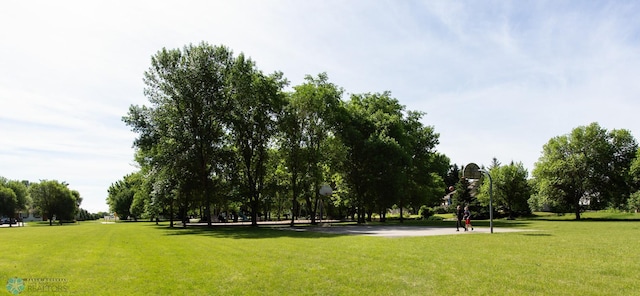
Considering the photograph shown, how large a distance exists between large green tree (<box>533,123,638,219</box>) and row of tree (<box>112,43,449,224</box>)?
2237 centimetres

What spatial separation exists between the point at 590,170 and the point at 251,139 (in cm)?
4412

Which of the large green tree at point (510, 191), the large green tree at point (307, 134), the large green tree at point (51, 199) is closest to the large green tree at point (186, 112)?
the large green tree at point (307, 134)

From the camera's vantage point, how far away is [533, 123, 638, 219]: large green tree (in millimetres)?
53438

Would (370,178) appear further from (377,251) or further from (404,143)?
(377,251)

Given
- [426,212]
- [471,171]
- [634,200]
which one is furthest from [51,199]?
[634,200]

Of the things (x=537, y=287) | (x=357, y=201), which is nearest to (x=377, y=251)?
(x=537, y=287)

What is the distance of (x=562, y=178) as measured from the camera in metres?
55.2

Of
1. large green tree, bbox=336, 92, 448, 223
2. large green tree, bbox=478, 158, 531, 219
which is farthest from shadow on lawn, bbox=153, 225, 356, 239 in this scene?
large green tree, bbox=478, 158, 531, 219

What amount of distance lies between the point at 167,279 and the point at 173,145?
101ft

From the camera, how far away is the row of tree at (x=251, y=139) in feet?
126

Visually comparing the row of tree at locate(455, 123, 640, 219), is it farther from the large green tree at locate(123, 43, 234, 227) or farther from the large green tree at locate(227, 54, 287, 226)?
the large green tree at locate(123, 43, 234, 227)

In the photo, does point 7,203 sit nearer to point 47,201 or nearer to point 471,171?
point 47,201

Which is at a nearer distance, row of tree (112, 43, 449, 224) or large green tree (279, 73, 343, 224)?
row of tree (112, 43, 449, 224)

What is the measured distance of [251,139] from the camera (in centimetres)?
4153
